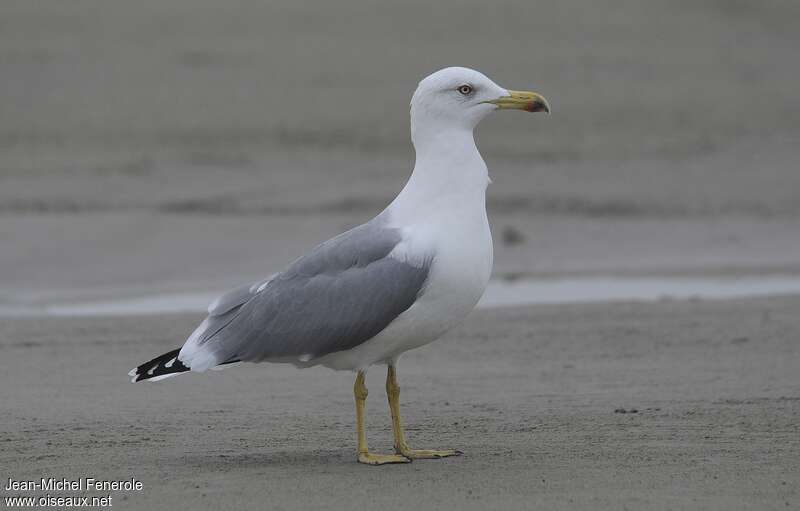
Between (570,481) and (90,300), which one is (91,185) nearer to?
(90,300)

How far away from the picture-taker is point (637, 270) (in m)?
13.8

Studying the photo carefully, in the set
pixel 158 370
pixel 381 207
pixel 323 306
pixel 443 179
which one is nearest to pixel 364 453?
pixel 323 306

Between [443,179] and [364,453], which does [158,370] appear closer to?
[364,453]

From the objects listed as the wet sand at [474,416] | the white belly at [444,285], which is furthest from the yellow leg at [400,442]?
the white belly at [444,285]

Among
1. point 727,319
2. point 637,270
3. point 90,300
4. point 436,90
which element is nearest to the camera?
point 436,90

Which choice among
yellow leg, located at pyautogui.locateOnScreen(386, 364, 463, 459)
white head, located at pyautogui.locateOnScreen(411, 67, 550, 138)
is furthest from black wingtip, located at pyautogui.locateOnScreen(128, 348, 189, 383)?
white head, located at pyautogui.locateOnScreen(411, 67, 550, 138)

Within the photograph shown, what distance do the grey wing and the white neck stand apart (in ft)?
0.58

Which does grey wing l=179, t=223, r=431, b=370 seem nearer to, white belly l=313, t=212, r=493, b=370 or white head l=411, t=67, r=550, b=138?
white belly l=313, t=212, r=493, b=370

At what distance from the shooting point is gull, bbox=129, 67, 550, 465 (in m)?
7.00

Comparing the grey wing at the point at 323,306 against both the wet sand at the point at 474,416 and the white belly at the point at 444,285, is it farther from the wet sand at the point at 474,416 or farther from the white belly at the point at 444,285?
the wet sand at the point at 474,416

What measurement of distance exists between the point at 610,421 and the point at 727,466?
1.12m

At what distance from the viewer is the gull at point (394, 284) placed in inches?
276

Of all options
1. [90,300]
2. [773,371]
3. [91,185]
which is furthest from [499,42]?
[773,371]

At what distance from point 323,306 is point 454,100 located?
123 cm
